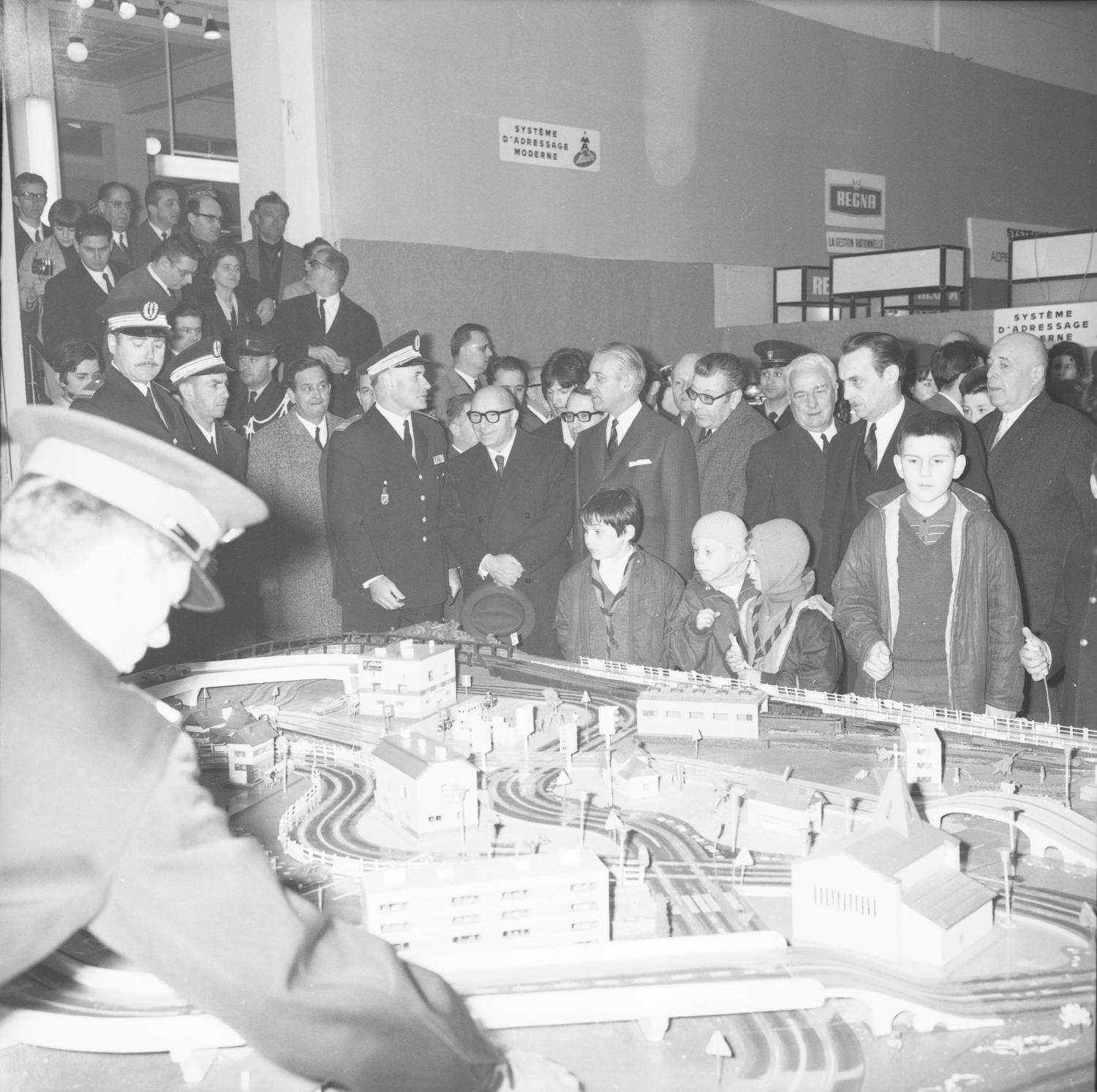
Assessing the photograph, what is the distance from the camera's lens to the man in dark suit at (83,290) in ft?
27.4

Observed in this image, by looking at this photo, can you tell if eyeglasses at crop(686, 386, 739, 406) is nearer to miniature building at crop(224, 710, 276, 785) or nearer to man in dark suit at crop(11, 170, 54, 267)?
miniature building at crop(224, 710, 276, 785)

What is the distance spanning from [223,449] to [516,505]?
180 centimetres

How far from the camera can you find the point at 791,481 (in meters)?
6.66

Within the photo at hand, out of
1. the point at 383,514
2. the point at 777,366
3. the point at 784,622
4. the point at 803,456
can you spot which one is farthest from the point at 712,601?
the point at 777,366

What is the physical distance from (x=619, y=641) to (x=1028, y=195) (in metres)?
16.5

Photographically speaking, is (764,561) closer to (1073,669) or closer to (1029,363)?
(1073,669)

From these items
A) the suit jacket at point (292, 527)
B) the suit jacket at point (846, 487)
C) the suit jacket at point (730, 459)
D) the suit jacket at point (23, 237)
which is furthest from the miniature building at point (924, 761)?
the suit jacket at point (23, 237)

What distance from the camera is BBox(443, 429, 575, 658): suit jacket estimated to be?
23.1ft

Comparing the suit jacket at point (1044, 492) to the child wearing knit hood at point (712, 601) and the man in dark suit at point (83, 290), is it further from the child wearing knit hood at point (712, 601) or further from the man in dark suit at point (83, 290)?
the man in dark suit at point (83, 290)

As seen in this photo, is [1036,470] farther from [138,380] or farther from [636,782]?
[138,380]

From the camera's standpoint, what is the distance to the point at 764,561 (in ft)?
16.9

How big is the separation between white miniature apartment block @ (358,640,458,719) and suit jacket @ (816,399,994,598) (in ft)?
8.52

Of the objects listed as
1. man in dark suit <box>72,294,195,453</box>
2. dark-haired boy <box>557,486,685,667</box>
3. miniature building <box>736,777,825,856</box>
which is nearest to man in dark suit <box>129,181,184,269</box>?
man in dark suit <box>72,294,195,453</box>

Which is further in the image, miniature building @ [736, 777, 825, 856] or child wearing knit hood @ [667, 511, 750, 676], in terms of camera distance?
child wearing knit hood @ [667, 511, 750, 676]
